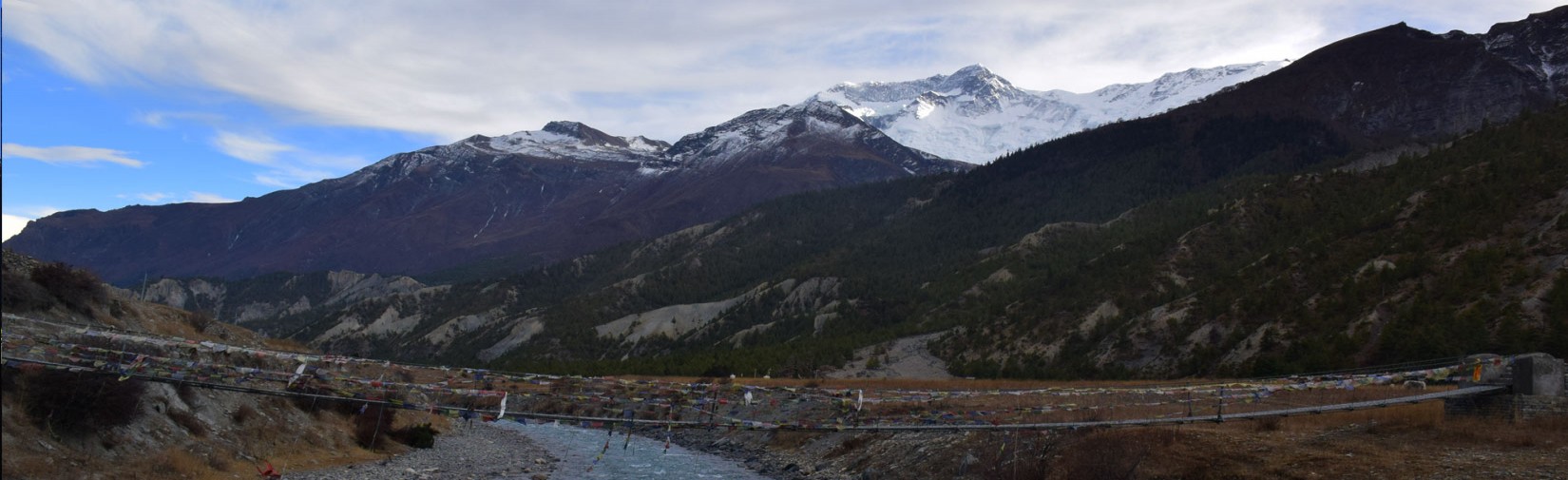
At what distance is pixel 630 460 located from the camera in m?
53.1

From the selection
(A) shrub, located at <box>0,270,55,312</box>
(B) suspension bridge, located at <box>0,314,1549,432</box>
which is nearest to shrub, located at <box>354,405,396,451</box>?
(B) suspension bridge, located at <box>0,314,1549,432</box>

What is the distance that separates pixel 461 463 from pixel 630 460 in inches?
413

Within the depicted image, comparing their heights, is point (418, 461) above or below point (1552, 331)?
below

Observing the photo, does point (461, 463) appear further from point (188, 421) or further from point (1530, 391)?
point (1530, 391)

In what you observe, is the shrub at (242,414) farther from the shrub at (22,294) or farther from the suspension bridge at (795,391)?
the shrub at (22,294)

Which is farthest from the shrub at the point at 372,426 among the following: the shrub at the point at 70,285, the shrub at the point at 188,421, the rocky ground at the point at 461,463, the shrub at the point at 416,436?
the shrub at the point at 70,285

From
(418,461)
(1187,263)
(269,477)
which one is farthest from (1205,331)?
(269,477)

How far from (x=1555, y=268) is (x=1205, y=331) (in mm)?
27253

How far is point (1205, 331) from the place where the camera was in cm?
8531

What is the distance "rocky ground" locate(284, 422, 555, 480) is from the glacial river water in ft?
4.28

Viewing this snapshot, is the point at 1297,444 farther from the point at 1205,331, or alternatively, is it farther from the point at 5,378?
the point at 1205,331

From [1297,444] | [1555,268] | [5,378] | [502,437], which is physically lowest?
[502,437]

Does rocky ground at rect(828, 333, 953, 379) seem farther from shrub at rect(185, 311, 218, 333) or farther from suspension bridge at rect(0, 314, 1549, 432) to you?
shrub at rect(185, 311, 218, 333)

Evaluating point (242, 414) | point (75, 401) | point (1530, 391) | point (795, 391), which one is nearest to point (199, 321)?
point (242, 414)
